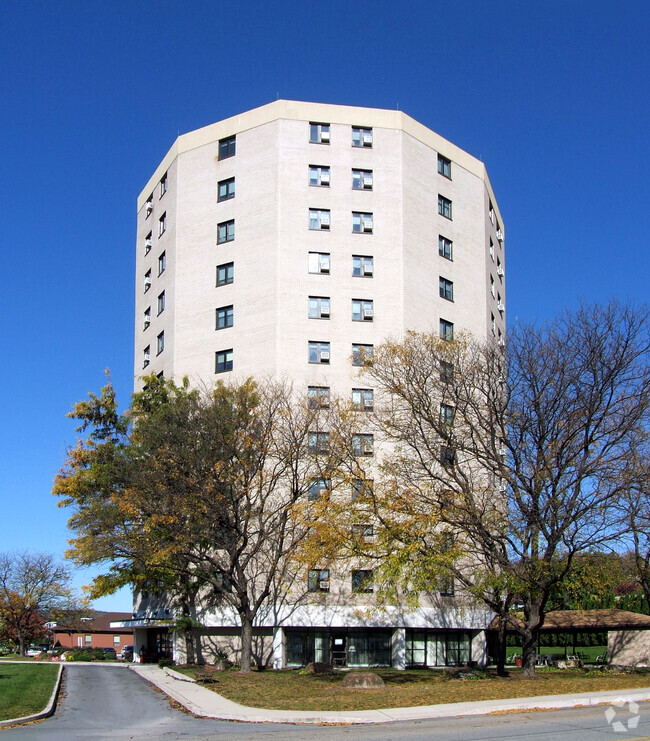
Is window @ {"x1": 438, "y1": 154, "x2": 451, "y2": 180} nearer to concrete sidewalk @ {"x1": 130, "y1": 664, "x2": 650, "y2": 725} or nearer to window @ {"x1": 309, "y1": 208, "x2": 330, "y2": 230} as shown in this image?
window @ {"x1": 309, "y1": 208, "x2": 330, "y2": 230}

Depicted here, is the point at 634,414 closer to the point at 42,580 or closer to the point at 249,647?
the point at 249,647

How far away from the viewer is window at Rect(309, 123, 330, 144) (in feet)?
180

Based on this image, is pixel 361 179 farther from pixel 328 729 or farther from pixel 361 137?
pixel 328 729

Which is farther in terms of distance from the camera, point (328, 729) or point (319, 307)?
point (319, 307)

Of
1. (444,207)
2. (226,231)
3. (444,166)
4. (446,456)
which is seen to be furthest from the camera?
(444,166)

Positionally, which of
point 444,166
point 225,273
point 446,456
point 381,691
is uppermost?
point 444,166

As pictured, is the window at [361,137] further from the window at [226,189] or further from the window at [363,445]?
the window at [363,445]

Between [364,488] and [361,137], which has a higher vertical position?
[361,137]

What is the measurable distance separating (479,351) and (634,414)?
762 centimetres

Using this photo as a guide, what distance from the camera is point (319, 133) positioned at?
54.9 meters

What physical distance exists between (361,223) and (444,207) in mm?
6980

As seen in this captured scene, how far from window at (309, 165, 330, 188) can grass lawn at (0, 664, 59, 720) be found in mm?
31779

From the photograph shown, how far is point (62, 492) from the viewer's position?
147 feet

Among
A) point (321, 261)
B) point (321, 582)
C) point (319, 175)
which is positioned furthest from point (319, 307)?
point (321, 582)
